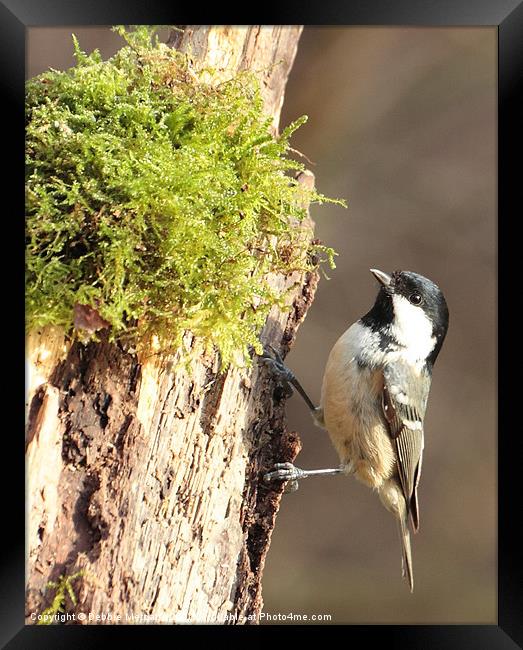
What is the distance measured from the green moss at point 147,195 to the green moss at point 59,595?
502 millimetres

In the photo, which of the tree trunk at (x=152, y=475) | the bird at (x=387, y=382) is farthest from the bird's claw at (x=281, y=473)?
the bird at (x=387, y=382)

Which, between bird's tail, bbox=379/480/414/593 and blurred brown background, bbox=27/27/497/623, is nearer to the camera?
bird's tail, bbox=379/480/414/593

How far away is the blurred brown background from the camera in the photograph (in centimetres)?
390

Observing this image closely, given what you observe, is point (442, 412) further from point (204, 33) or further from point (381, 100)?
point (204, 33)

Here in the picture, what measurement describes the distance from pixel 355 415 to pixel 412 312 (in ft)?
1.38

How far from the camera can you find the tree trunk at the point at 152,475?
135 cm

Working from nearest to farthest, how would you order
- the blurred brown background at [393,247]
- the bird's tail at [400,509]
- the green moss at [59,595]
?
the green moss at [59,595] → the bird's tail at [400,509] → the blurred brown background at [393,247]

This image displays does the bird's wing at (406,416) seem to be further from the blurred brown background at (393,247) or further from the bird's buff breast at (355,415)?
the blurred brown background at (393,247)

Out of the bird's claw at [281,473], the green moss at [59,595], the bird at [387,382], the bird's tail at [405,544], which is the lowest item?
the bird's tail at [405,544]

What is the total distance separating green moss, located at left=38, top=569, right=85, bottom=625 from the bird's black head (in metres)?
1.38

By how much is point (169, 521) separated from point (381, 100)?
3.56 m

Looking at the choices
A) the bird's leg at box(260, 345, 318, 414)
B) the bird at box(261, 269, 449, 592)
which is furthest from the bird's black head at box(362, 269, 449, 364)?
the bird's leg at box(260, 345, 318, 414)

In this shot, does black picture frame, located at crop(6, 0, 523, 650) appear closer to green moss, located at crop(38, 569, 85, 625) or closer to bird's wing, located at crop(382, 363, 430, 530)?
green moss, located at crop(38, 569, 85, 625)
